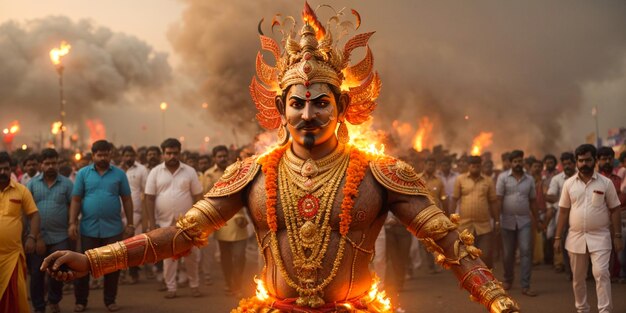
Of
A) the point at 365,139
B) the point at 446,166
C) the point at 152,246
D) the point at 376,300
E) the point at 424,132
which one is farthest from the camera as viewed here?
the point at 424,132

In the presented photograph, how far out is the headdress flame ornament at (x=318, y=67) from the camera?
402 cm

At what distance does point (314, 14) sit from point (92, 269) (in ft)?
7.17

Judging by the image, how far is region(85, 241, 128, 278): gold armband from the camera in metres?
3.62

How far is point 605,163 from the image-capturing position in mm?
9617

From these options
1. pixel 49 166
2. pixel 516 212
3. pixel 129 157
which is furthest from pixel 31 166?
pixel 516 212

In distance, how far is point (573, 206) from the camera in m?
7.85

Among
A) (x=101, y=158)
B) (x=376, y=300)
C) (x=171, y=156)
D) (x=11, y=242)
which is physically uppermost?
(x=171, y=156)

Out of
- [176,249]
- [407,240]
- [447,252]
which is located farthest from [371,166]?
[407,240]

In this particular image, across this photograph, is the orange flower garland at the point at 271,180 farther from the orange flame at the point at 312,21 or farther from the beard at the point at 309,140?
the orange flame at the point at 312,21

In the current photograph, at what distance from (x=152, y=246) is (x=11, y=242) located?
14.0 ft

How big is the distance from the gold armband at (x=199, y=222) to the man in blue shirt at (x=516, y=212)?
6935 millimetres

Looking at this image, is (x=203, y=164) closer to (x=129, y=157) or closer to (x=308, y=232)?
(x=129, y=157)

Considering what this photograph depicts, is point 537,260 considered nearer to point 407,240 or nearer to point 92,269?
point 407,240

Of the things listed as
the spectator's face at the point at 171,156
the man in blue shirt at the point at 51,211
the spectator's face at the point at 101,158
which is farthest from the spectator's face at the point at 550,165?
the man in blue shirt at the point at 51,211
